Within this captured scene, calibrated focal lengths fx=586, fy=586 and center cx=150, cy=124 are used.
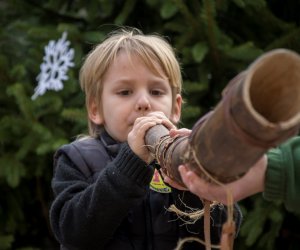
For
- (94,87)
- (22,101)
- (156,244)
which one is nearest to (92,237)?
(156,244)

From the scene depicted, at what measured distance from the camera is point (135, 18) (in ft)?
11.4

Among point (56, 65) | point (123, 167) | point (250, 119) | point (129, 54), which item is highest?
point (250, 119)

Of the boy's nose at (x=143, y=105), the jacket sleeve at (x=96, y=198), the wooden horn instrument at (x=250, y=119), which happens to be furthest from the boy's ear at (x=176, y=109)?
the wooden horn instrument at (x=250, y=119)

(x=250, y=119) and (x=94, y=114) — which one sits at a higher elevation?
(x=250, y=119)

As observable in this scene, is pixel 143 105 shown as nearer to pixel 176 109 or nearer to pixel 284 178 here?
pixel 176 109

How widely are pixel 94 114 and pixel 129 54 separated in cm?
A: 25

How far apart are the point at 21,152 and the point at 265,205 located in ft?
4.39

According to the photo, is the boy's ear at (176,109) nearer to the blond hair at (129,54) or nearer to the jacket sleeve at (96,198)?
the blond hair at (129,54)

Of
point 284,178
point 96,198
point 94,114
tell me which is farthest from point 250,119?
point 94,114

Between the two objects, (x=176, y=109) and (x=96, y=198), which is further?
(x=176, y=109)

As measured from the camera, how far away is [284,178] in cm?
115

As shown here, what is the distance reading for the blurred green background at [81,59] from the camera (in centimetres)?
294

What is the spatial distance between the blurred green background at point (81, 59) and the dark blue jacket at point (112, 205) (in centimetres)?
126

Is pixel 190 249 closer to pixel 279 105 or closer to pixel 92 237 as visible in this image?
pixel 92 237
